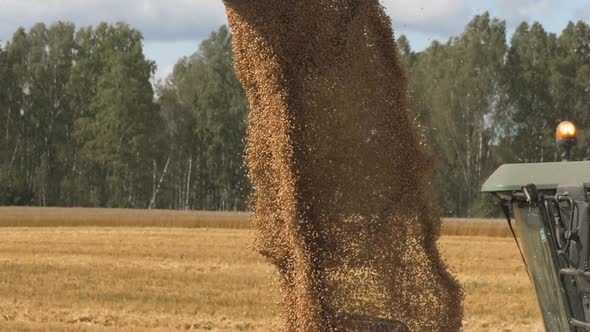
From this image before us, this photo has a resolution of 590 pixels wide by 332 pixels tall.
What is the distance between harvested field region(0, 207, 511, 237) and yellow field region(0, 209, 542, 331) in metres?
4.48

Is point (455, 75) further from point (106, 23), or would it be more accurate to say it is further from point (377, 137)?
point (377, 137)

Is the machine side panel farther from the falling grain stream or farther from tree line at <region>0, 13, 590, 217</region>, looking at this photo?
tree line at <region>0, 13, 590, 217</region>

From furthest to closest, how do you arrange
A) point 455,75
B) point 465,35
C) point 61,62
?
point 61,62
point 465,35
point 455,75

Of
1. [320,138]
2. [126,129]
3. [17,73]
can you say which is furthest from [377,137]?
[17,73]

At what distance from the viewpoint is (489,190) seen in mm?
3959

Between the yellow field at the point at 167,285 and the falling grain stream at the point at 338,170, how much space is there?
1.77 feet

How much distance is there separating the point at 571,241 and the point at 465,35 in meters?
35.5

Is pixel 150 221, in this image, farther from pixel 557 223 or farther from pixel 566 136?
pixel 557 223

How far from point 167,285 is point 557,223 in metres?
7.97

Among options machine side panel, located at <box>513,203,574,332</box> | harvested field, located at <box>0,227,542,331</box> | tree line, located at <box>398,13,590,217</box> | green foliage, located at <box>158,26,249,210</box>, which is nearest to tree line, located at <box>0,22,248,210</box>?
green foliage, located at <box>158,26,249,210</box>

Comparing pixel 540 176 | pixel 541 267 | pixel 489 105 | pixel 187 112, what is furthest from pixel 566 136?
pixel 187 112

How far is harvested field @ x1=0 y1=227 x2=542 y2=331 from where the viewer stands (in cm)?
880

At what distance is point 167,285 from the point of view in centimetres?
1136

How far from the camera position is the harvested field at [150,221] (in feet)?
74.8
